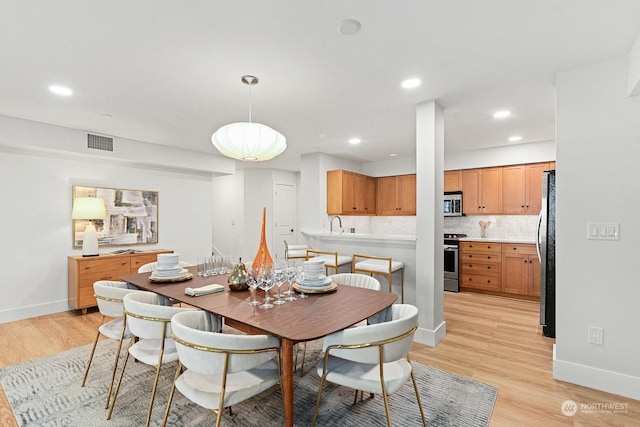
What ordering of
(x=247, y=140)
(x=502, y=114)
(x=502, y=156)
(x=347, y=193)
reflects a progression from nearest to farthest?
(x=247, y=140) → (x=502, y=114) → (x=502, y=156) → (x=347, y=193)

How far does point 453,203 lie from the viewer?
19.2 feet

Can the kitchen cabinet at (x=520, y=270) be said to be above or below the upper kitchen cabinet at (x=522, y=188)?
below

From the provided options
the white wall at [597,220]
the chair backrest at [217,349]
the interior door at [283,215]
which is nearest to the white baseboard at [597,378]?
the white wall at [597,220]

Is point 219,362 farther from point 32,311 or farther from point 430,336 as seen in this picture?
point 32,311

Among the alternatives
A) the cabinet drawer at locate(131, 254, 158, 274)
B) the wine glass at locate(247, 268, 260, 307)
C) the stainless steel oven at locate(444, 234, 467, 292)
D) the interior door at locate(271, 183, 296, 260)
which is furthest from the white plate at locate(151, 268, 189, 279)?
the interior door at locate(271, 183, 296, 260)

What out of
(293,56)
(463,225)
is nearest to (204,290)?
(293,56)

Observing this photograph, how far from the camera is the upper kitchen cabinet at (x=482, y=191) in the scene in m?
5.41

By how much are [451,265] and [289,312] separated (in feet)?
14.4

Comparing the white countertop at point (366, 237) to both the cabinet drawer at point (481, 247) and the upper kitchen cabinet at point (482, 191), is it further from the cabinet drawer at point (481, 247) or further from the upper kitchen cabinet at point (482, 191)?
the upper kitchen cabinet at point (482, 191)

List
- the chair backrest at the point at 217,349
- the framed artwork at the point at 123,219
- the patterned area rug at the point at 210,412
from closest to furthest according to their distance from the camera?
1. the chair backrest at the point at 217,349
2. the patterned area rug at the point at 210,412
3. the framed artwork at the point at 123,219

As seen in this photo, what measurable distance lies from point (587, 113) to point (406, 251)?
7.00ft

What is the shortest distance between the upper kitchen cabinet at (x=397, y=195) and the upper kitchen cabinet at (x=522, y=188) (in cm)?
159

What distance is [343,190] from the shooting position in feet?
18.7

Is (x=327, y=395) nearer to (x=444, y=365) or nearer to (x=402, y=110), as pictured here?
(x=444, y=365)
